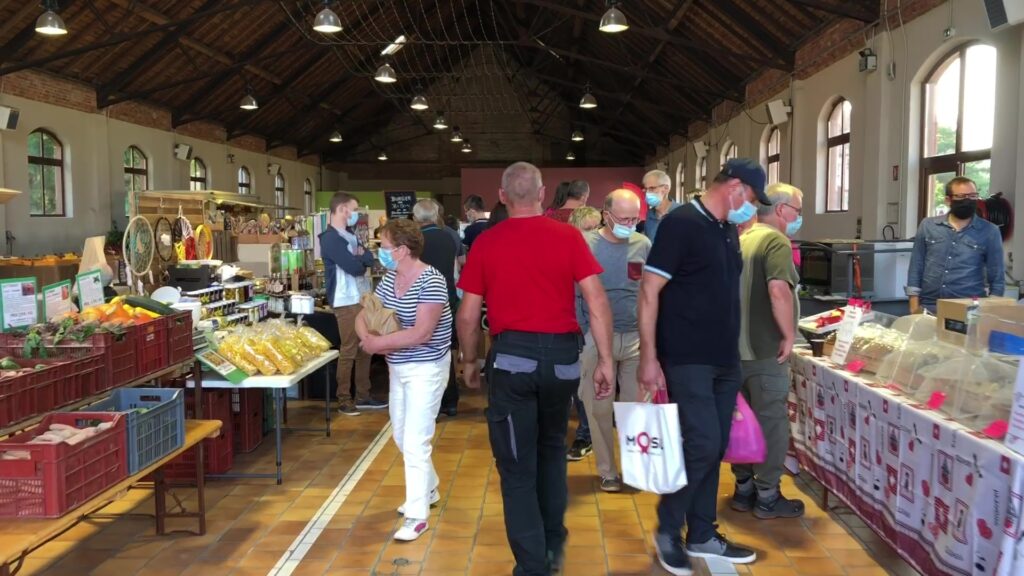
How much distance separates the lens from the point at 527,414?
290 cm

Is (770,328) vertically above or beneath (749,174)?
beneath

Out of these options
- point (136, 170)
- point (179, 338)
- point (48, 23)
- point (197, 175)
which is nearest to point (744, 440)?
point (179, 338)

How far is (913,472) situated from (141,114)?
15659 millimetres

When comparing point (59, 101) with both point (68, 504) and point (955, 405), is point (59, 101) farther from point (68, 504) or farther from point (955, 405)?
point (955, 405)

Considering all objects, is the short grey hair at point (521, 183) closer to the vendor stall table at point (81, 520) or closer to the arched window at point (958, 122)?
the vendor stall table at point (81, 520)

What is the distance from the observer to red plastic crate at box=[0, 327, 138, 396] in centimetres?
329

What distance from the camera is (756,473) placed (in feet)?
13.1

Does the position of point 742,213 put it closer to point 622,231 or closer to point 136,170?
point 622,231

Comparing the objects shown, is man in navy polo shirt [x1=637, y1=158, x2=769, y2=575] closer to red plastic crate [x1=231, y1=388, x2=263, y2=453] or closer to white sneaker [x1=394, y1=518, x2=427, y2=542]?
white sneaker [x1=394, y1=518, x2=427, y2=542]

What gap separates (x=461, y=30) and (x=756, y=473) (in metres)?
19.4

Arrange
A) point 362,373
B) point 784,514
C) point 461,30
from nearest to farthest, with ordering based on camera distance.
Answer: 1. point 784,514
2. point 362,373
3. point 461,30

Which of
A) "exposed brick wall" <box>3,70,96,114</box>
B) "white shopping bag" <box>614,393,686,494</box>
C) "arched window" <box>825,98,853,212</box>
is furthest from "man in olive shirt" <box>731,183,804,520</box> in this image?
"exposed brick wall" <box>3,70,96,114</box>

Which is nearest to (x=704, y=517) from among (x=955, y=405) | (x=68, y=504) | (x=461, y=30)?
(x=955, y=405)

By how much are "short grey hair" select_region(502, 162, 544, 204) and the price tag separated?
1.95m
